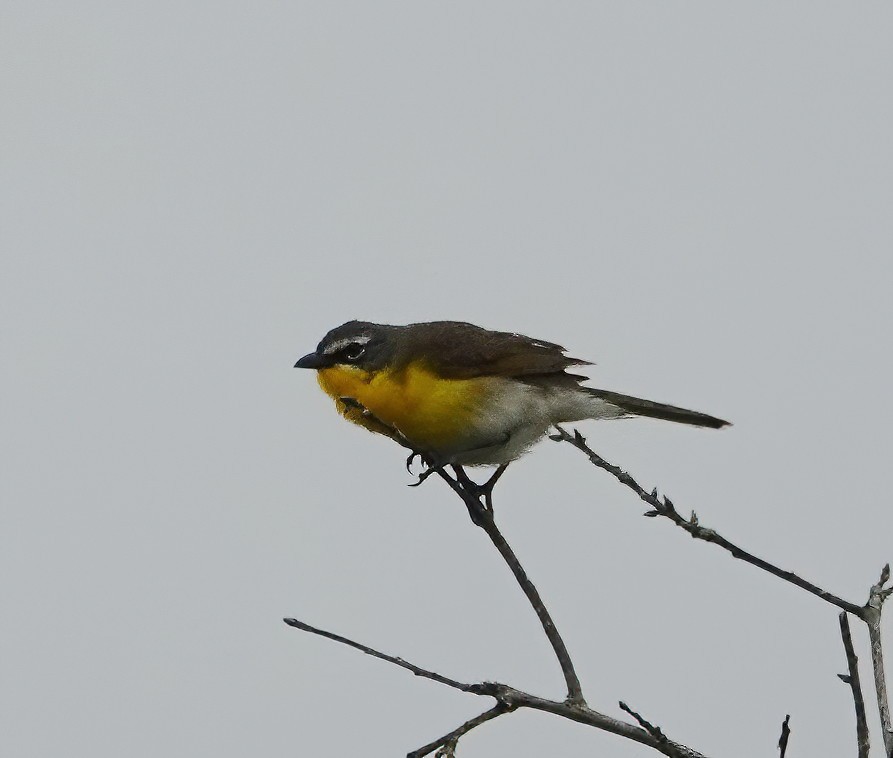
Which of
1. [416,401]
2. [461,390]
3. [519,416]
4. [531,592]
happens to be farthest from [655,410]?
[531,592]

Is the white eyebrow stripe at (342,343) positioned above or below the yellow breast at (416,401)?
above

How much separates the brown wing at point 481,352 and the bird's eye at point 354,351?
0.31 meters

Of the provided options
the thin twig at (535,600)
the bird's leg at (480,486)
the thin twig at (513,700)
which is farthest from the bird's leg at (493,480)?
the thin twig at (513,700)

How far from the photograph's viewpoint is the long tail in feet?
25.3

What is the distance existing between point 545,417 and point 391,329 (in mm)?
1225

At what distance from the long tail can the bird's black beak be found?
1767 mm

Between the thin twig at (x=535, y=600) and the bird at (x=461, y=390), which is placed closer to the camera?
the thin twig at (x=535, y=600)

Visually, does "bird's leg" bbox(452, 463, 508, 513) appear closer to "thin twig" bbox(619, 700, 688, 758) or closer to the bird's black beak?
the bird's black beak

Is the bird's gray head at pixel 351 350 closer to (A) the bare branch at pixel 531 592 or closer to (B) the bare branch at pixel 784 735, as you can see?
(A) the bare branch at pixel 531 592

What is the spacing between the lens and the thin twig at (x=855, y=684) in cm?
334

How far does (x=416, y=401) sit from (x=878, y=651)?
4061mm

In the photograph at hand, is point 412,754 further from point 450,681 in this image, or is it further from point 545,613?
point 545,613

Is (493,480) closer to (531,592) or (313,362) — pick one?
(313,362)

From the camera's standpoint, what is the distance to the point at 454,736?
13.7 ft
